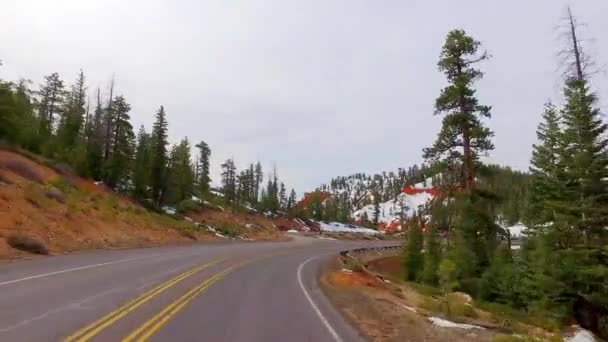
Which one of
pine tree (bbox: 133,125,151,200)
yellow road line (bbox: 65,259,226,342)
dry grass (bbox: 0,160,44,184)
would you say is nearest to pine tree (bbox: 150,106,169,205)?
pine tree (bbox: 133,125,151,200)

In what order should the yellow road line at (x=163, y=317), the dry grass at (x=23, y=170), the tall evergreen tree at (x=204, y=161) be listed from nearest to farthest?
the yellow road line at (x=163, y=317) → the dry grass at (x=23, y=170) → the tall evergreen tree at (x=204, y=161)

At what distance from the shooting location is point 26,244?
22609mm

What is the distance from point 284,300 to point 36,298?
6.32 m

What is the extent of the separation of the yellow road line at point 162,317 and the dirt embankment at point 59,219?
418 inches

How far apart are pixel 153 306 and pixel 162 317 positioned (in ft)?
4.62

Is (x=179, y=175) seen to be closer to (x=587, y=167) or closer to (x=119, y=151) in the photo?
(x=119, y=151)

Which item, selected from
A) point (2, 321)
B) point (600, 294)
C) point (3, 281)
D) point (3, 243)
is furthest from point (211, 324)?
point (600, 294)

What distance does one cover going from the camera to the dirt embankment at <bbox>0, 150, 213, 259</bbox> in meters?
25.4

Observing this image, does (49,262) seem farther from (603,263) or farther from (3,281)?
(603,263)

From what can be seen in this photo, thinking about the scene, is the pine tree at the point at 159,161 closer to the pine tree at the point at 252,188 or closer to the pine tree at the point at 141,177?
the pine tree at the point at 141,177

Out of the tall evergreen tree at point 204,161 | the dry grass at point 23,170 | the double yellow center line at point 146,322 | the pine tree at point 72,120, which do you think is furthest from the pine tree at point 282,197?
the double yellow center line at point 146,322

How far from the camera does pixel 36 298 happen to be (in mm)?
11523

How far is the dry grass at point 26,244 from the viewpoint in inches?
878

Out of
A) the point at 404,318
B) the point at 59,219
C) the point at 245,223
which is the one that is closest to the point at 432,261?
the point at 404,318
